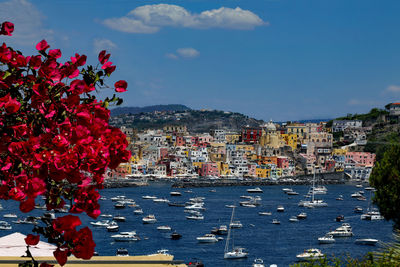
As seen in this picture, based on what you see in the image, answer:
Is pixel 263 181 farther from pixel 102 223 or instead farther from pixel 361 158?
pixel 102 223

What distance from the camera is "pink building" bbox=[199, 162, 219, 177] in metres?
42.8

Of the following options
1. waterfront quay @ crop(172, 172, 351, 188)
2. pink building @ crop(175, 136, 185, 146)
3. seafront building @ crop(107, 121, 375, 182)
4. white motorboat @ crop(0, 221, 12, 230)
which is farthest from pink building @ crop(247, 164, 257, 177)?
white motorboat @ crop(0, 221, 12, 230)

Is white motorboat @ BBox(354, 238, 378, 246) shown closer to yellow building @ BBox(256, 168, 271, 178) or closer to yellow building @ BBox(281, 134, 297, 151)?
yellow building @ BBox(256, 168, 271, 178)

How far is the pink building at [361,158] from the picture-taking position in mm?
43312

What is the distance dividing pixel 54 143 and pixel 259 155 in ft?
150

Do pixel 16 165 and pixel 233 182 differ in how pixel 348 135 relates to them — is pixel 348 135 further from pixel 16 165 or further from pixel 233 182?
pixel 16 165

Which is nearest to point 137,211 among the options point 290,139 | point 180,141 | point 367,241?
point 367,241

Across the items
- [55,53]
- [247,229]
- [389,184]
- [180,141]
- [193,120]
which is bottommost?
[247,229]

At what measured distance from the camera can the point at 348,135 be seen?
165 ft

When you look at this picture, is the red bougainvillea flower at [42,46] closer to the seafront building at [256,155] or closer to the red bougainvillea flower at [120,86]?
the red bougainvillea flower at [120,86]

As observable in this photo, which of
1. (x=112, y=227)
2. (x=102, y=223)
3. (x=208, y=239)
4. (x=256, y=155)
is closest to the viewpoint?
(x=208, y=239)

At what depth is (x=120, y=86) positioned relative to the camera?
93 centimetres

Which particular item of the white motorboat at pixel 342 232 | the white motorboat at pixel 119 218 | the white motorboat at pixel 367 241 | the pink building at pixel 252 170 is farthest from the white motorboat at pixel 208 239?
Answer: the pink building at pixel 252 170

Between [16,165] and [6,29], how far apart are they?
0.73 feet
